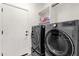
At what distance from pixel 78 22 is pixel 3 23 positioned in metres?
1.92

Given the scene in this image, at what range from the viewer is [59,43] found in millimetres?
1126

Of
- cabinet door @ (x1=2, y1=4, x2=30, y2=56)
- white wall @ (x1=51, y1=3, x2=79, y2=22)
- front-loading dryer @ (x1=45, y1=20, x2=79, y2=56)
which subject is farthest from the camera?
cabinet door @ (x1=2, y1=4, x2=30, y2=56)

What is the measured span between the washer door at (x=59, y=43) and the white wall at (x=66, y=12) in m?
0.49

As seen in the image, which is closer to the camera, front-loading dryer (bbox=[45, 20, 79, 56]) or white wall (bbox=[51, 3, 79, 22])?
front-loading dryer (bbox=[45, 20, 79, 56])

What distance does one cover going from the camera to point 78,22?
0.88 metres

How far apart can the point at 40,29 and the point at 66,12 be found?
0.50 metres

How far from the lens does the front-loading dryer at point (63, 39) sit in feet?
2.89

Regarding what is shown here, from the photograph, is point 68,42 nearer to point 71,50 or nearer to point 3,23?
point 71,50

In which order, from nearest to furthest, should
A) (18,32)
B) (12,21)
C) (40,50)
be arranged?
(40,50), (12,21), (18,32)

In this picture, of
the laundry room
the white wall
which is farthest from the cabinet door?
the white wall

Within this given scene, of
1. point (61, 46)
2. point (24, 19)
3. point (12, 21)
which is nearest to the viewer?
point (61, 46)

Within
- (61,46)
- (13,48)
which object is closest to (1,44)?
(13,48)

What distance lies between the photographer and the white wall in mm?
1421

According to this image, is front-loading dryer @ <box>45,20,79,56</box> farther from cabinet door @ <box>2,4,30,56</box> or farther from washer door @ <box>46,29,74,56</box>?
cabinet door @ <box>2,4,30,56</box>
